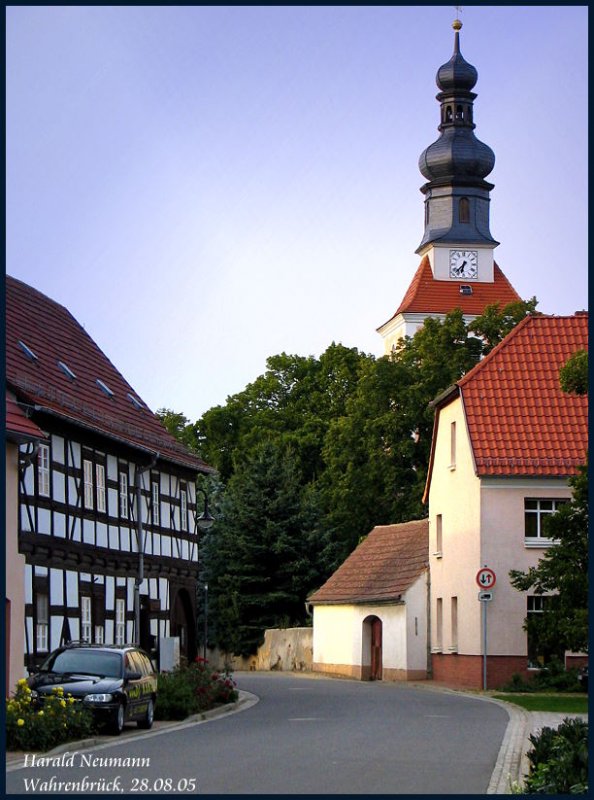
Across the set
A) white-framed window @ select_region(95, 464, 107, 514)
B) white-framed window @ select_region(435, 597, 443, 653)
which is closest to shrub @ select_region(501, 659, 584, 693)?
white-framed window @ select_region(435, 597, 443, 653)

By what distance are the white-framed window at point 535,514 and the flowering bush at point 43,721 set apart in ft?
68.9

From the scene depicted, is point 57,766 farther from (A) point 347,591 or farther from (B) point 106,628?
(A) point 347,591

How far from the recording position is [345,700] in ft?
112

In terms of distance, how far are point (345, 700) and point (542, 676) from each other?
668cm

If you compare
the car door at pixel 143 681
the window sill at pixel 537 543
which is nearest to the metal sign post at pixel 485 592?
the window sill at pixel 537 543

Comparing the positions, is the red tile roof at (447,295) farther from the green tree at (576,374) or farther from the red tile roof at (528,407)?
the green tree at (576,374)

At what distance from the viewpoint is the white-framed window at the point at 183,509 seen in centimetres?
4325

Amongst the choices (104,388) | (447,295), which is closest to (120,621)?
(104,388)

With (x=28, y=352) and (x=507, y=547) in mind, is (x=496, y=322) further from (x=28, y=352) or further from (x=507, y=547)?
(x=28, y=352)

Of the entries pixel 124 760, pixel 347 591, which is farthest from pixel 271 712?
pixel 347 591

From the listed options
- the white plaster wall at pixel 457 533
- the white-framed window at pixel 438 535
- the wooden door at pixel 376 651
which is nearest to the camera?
the white plaster wall at pixel 457 533

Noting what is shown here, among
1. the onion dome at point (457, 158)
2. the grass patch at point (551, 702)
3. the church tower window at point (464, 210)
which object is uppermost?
the onion dome at point (457, 158)

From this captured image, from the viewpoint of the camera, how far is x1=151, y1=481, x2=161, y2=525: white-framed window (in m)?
40.1

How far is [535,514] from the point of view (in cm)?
4122
